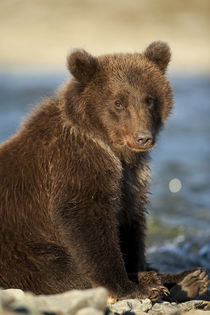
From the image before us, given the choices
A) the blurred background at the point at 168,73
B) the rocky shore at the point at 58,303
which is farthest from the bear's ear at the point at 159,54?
the rocky shore at the point at 58,303

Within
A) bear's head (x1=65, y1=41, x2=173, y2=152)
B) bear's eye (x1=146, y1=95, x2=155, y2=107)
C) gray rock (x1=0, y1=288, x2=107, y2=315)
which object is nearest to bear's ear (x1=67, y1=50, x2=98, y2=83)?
bear's head (x1=65, y1=41, x2=173, y2=152)

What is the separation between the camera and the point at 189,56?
35188 millimetres

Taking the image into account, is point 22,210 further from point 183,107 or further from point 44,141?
point 183,107

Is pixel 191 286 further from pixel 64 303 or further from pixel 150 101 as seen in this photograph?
pixel 64 303

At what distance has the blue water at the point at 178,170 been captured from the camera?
31.4 feet

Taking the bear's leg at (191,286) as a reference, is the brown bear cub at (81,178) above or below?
above

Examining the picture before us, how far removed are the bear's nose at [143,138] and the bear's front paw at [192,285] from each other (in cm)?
159

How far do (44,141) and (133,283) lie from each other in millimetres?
1620

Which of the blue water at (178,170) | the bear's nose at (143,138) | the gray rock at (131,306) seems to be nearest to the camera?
the gray rock at (131,306)

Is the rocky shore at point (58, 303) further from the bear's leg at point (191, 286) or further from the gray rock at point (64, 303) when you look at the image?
the bear's leg at point (191, 286)

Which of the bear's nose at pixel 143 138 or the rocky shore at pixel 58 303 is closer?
the rocky shore at pixel 58 303

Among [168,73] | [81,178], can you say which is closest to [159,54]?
[81,178]

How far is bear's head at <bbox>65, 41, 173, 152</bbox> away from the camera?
20.8 ft

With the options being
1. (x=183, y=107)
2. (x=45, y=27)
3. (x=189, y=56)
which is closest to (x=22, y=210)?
(x=183, y=107)
